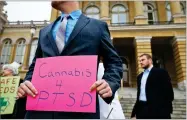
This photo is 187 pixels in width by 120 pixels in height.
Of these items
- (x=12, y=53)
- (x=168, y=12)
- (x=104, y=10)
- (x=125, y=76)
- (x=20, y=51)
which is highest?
(x=168, y=12)

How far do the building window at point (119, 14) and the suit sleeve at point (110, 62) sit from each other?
19.6 metres

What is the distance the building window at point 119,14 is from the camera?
67.9 ft

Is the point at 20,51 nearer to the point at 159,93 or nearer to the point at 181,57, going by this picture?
the point at 181,57

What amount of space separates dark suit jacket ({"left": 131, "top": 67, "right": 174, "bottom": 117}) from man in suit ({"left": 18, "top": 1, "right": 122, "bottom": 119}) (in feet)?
7.56

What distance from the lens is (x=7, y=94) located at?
3.18 m

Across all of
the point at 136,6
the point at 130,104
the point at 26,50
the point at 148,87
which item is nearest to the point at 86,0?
the point at 136,6

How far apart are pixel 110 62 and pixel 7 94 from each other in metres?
2.31

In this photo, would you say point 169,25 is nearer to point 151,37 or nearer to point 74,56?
point 151,37

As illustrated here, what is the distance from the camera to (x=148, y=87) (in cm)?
369

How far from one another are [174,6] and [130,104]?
12437mm

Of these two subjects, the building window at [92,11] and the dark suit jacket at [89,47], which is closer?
the dark suit jacket at [89,47]

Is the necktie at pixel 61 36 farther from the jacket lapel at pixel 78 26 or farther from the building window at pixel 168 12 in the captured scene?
the building window at pixel 168 12

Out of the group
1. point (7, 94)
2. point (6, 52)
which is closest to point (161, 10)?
point (6, 52)

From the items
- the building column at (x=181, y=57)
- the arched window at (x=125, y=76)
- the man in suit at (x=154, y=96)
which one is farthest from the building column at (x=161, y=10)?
the man in suit at (x=154, y=96)
